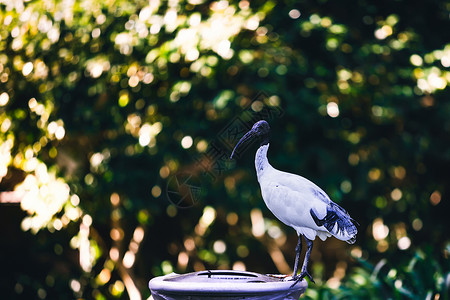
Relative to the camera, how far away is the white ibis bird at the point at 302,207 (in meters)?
2.53

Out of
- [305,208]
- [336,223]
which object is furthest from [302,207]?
[336,223]

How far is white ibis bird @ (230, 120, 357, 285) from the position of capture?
99.7 inches

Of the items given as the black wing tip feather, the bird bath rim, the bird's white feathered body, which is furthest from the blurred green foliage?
the black wing tip feather

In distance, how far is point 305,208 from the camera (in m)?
2.54

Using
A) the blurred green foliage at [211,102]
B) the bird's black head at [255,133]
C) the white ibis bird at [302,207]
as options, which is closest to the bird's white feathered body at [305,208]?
the white ibis bird at [302,207]

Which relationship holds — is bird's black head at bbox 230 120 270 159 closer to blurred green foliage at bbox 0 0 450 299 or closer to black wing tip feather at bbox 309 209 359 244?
black wing tip feather at bbox 309 209 359 244

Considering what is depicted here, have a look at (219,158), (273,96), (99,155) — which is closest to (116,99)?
(99,155)

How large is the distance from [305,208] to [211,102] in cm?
253

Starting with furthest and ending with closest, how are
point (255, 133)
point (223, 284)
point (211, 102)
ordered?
point (211, 102) → point (255, 133) → point (223, 284)

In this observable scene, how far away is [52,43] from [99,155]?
1.14 metres

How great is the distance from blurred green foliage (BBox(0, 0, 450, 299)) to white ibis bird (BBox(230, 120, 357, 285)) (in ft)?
6.47

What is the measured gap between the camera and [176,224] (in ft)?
23.1

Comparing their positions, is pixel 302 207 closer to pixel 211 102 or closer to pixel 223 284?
pixel 223 284

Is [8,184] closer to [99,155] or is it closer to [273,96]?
[99,155]
